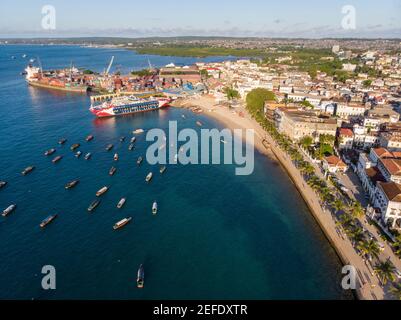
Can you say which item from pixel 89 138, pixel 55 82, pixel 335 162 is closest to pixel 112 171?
pixel 89 138

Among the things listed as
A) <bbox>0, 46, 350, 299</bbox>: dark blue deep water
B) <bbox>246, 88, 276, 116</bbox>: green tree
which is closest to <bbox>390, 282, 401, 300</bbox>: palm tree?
<bbox>0, 46, 350, 299</bbox>: dark blue deep water

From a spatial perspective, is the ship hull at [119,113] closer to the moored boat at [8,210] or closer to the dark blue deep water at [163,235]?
the dark blue deep water at [163,235]

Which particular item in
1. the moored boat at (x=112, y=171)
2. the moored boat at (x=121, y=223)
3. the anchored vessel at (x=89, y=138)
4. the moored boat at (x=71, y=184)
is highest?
the anchored vessel at (x=89, y=138)

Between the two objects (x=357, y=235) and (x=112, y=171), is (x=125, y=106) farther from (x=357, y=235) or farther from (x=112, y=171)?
(x=357, y=235)

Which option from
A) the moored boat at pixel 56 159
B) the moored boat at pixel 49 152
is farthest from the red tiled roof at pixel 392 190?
the moored boat at pixel 49 152

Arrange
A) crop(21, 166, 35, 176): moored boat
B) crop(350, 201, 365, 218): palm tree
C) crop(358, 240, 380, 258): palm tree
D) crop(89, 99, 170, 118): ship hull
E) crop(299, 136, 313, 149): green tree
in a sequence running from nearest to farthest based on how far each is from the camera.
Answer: crop(358, 240, 380, 258): palm tree
crop(350, 201, 365, 218): palm tree
crop(21, 166, 35, 176): moored boat
crop(299, 136, 313, 149): green tree
crop(89, 99, 170, 118): ship hull

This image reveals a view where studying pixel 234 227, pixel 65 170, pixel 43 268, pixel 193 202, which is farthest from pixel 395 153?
pixel 65 170

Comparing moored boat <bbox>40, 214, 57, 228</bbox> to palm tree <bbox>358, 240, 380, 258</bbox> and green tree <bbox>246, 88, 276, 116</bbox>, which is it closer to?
palm tree <bbox>358, 240, 380, 258</bbox>
